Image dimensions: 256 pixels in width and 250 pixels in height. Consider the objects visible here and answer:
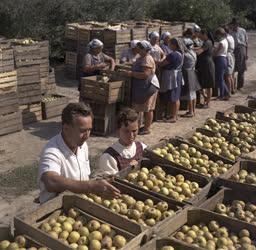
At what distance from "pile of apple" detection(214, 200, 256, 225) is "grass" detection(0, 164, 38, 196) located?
3.73 metres

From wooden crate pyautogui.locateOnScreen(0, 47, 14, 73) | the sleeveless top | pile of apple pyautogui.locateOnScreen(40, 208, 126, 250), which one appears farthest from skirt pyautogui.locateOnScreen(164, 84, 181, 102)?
pile of apple pyautogui.locateOnScreen(40, 208, 126, 250)

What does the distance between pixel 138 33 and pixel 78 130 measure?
10383mm

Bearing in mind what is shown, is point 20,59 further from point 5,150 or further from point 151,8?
point 151,8

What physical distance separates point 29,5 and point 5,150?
8023mm

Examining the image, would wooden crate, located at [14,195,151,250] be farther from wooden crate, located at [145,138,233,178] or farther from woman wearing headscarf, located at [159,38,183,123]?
woman wearing headscarf, located at [159,38,183,123]

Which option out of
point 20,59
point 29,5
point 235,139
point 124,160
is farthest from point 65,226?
point 29,5

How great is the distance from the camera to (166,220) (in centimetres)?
423

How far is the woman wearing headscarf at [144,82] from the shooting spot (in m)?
9.83

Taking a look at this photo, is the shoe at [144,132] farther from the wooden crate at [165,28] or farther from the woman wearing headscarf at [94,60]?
the wooden crate at [165,28]

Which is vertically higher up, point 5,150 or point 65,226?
point 65,226

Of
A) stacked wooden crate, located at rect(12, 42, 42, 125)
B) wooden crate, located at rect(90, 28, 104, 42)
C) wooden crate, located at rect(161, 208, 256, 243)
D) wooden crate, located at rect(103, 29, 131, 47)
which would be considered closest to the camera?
wooden crate, located at rect(161, 208, 256, 243)

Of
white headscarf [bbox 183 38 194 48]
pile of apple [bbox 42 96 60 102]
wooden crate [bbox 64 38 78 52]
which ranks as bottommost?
pile of apple [bbox 42 96 60 102]

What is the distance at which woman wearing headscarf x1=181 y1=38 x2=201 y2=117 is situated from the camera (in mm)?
11477

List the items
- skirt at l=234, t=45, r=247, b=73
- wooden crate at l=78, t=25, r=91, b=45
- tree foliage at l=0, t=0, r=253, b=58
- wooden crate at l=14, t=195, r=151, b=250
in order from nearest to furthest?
wooden crate at l=14, t=195, r=151, b=250 → wooden crate at l=78, t=25, r=91, b=45 → skirt at l=234, t=45, r=247, b=73 → tree foliage at l=0, t=0, r=253, b=58
